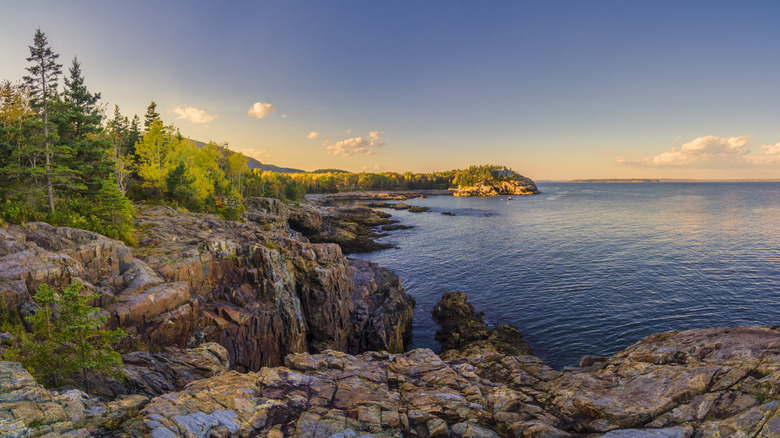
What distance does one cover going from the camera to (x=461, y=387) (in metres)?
13.6

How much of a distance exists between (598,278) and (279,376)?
4088 cm

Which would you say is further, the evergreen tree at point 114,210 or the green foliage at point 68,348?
the evergreen tree at point 114,210

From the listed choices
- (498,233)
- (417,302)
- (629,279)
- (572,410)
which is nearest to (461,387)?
(572,410)

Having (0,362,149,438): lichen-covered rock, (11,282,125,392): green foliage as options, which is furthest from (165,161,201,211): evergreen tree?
(0,362,149,438): lichen-covered rock

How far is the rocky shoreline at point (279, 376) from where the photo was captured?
8453mm

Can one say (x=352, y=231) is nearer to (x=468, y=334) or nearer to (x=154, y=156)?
(x=154, y=156)

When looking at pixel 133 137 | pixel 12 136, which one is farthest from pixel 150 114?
pixel 12 136

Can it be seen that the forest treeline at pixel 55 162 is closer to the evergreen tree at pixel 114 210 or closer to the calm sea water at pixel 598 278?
the evergreen tree at pixel 114 210

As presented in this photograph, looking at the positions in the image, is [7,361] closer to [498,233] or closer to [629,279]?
[629,279]

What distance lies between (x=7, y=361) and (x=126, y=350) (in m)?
4.73

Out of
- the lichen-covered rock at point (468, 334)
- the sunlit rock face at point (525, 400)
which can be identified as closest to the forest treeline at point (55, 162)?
the sunlit rock face at point (525, 400)

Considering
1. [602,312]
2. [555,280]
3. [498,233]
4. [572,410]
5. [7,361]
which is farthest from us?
[498,233]

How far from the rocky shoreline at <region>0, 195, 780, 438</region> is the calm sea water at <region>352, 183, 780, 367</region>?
25.8ft

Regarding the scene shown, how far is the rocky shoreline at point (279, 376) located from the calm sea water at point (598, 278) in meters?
7.87
